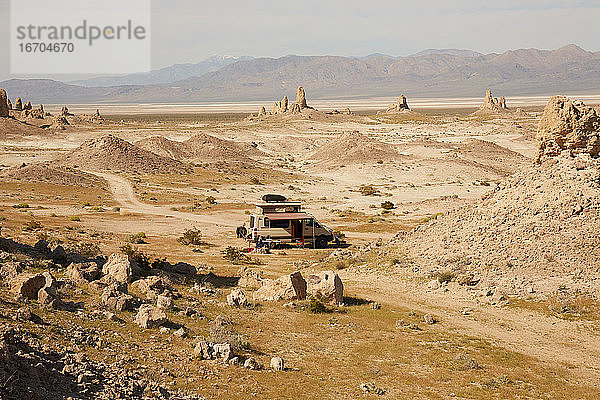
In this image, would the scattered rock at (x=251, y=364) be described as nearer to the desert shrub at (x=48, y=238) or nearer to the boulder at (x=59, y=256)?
the boulder at (x=59, y=256)

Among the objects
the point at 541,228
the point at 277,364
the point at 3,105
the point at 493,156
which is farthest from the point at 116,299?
the point at 3,105

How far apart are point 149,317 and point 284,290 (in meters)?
5.93

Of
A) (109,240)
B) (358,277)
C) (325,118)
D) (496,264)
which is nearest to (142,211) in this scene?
(109,240)

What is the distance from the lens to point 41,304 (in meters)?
13.5

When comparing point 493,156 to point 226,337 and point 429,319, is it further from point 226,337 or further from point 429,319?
point 226,337

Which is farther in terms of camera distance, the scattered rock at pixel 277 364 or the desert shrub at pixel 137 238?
the desert shrub at pixel 137 238

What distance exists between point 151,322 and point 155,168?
2164 inches

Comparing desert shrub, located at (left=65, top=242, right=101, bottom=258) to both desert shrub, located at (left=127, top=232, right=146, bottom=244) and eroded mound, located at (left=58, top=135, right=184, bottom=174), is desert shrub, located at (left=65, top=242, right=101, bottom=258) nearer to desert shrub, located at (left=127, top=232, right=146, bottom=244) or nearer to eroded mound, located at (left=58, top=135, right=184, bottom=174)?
desert shrub, located at (left=127, top=232, right=146, bottom=244)

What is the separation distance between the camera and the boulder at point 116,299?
1491 cm

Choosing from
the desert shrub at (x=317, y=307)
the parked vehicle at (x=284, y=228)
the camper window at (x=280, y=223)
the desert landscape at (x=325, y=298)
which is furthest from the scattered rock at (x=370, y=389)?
the camper window at (x=280, y=223)

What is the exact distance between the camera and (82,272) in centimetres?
1730

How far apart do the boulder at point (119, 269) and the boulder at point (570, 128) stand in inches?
703

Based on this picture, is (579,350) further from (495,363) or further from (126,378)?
(126,378)

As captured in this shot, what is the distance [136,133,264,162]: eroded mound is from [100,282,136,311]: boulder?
203 ft
